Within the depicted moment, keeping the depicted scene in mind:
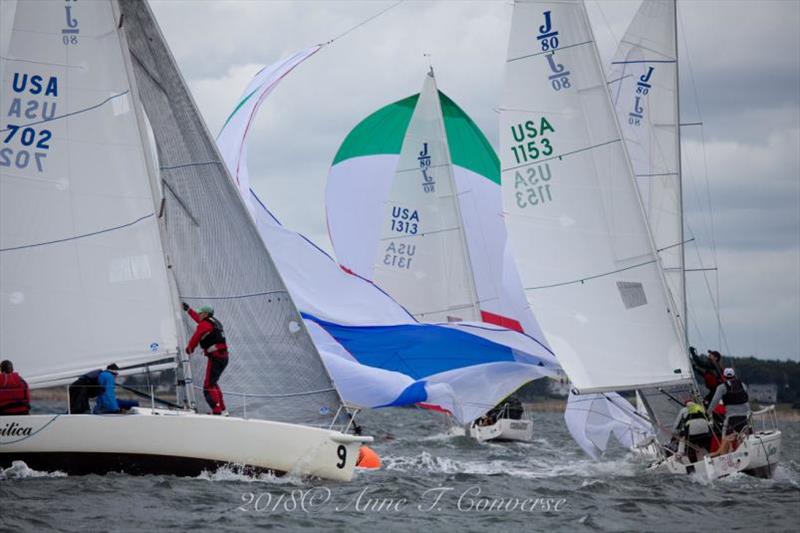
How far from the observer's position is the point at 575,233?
20094mm

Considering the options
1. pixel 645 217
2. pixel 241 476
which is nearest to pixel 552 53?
pixel 645 217

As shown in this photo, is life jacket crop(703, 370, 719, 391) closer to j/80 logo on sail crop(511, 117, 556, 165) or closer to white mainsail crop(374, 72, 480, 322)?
j/80 logo on sail crop(511, 117, 556, 165)

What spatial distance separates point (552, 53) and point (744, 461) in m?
6.48

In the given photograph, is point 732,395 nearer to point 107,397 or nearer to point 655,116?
point 655,116

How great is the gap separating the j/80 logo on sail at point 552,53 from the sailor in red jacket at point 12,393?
28.8 feet

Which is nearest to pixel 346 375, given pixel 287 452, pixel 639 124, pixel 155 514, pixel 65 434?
pixel 287 452

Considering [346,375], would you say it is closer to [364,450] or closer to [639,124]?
[364,450]

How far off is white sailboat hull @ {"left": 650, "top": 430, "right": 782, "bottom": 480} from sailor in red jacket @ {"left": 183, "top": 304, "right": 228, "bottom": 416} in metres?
6.61

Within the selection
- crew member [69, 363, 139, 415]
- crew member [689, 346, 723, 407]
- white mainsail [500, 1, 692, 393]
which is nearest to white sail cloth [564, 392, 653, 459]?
crew member [689, 346, 723, 407]

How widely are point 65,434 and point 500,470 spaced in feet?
25.5

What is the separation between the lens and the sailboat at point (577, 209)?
19781 millimetres

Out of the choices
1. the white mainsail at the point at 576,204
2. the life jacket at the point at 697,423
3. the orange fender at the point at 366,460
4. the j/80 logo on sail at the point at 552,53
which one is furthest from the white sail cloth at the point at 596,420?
the j/80 logo on sail at the point at 552,53

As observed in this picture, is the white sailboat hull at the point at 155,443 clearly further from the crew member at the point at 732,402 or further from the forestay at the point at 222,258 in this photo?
the crew member at the point at 732,402

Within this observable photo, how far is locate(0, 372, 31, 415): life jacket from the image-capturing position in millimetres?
16156
